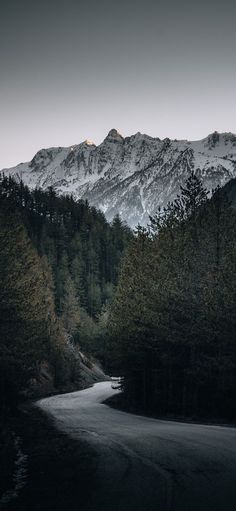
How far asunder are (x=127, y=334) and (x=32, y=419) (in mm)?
8239

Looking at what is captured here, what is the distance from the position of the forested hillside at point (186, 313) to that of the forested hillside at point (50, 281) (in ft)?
20.3

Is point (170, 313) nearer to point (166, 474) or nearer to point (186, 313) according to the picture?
point (186, 313)

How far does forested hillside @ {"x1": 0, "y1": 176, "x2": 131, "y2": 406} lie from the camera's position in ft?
89.3

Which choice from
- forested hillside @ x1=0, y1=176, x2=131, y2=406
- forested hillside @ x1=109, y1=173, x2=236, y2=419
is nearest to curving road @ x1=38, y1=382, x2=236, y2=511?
forested hillside @ x1=109, y1=173, x2=236, y2=419

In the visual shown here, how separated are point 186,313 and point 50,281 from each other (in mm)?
52012

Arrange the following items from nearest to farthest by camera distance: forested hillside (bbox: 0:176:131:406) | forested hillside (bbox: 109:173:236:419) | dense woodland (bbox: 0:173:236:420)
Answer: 1. forested hillside (bbox: 109:173:236:419)
2. dense woodland (bbox: 0:173:236:420)
3. forested hillside (bbox: 0:176:131:406)

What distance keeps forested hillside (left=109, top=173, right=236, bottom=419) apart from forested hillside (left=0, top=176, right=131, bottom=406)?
6175 mm

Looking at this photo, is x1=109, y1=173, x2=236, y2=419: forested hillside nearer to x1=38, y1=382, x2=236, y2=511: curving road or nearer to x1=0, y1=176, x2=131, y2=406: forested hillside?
x1=0, y1=176, x2=131, y2=406: forested hillside

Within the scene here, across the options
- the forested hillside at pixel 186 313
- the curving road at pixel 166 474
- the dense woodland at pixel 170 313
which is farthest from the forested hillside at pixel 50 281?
the curving road at pixel 166 474

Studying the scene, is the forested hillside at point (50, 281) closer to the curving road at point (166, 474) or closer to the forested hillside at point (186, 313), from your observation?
the forested hillside at point (186, 313)

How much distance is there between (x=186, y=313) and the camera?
2497 cm

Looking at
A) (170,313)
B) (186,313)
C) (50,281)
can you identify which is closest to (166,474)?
(186,313)

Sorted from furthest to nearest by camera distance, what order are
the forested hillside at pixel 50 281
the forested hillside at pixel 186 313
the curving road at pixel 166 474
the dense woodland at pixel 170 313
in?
the forested hillside at pixel 50 281 < the dense woodland at pixel 170 313 < the forested hillside at pixel 186 313 < the curving road at pixel 166 474

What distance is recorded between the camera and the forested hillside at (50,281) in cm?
2722
